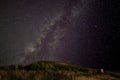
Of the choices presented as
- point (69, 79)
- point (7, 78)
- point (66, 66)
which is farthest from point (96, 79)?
point (66, 66)

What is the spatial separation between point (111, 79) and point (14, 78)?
9.81 metres

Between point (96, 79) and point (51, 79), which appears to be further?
point (96, 79)

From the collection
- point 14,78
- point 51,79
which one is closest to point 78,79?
point 51,79

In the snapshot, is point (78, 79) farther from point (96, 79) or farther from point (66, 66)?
point (66, 66)

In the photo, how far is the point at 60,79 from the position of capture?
42.9 feet

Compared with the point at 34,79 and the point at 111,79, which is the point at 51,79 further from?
the point at 111,79

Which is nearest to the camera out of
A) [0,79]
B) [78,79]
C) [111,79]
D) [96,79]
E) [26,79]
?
[0,79]

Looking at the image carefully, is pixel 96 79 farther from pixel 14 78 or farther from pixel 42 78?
pixel 14 78

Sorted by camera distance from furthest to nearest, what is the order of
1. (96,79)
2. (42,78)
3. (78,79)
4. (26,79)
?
1. (96,79)
2. (78,79)
3. (42,78)
4. (26,79)

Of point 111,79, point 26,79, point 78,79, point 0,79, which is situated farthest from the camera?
point 111,79

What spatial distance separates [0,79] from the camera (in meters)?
11.1

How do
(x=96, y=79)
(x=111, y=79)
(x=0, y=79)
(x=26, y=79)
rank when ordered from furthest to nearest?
1. (x=111, y=79)
2. (x=96, y=79)
3. (x=26, y=79)
4. (x=0, y=79)

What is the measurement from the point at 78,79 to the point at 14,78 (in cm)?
478

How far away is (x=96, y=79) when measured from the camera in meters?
16.4
